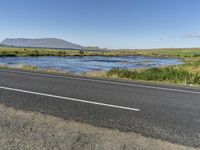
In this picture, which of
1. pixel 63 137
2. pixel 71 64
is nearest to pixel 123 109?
pixel 63 137

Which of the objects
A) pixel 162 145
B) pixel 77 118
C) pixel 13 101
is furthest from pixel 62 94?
pixel 162 145

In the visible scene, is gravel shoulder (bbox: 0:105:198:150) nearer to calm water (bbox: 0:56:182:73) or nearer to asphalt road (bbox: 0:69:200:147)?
asphalt road (bbox: 0:69:200:147)

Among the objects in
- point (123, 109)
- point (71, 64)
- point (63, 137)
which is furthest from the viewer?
point (71, 64)

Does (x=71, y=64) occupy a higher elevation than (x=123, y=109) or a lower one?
lower

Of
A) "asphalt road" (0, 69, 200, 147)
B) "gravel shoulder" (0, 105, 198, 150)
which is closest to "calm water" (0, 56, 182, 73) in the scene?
"asphalt road" (0, 69, 200, 147)

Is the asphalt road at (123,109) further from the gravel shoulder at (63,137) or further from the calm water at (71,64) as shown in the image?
the calm water at (71,64)

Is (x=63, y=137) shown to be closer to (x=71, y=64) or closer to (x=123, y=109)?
(x=123, y=109)

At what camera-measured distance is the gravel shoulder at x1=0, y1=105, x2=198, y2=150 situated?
4008 mm

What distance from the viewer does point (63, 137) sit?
4.36m

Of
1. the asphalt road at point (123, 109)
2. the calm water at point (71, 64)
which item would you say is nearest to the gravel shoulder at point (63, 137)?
the asphalt road at point (123, 109)

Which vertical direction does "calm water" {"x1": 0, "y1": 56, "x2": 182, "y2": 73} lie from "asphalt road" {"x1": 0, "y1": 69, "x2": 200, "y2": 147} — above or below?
below

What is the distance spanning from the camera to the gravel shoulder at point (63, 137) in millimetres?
4008

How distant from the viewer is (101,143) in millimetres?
4168

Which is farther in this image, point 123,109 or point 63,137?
point 123,109
